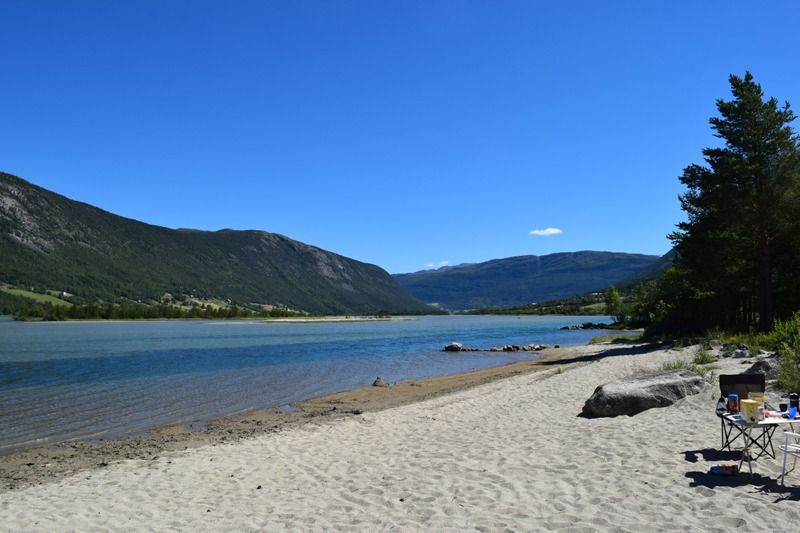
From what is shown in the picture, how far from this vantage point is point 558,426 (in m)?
13.4

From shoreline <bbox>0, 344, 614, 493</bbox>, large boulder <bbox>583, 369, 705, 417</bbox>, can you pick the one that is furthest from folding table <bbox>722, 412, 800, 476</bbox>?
shoreline <bbox>0, 344, 614, 493</bbox>

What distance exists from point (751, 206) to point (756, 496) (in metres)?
28.3

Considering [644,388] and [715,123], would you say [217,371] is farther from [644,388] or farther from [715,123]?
[715,123]

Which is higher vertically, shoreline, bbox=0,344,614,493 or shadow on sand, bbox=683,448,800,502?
shadow on sand, bbox=683,448,800,502

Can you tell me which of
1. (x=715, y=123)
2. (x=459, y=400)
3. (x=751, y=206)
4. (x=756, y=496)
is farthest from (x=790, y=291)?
(x=756, y=496)

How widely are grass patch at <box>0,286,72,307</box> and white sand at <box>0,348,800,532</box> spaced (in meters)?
190

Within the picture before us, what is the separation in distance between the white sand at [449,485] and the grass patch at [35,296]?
19002 cm

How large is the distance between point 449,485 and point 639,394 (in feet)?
23.0

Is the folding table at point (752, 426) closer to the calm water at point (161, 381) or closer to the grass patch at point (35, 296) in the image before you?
the calm water at point (161, 381)

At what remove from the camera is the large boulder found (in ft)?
45.6

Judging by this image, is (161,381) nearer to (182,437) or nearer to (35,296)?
(182,437)

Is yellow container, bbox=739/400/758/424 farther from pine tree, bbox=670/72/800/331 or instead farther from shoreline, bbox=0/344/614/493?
pine tree, bbox=670/72/800/331

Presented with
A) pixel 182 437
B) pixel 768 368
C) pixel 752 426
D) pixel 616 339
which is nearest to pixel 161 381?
pixel 182 437

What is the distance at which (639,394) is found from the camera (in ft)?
46.3
